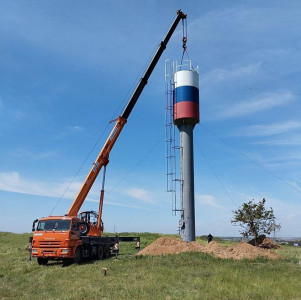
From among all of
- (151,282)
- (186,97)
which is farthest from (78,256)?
(186,97)

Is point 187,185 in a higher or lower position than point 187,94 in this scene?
lower

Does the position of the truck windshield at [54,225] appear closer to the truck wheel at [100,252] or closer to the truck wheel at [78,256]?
the truck wheel at [78,256]

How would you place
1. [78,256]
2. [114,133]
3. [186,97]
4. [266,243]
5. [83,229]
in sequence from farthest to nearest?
[266,243] < [186,97] < [114,133] < [83,229] < [78,256]

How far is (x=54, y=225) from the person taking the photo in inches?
779

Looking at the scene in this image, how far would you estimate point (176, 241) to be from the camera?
25.9 metres

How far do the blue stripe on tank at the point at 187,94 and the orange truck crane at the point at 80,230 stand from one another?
3.58 meters

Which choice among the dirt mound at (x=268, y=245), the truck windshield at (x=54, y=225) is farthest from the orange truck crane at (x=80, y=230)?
the dirt mound at (x=268, y=245)

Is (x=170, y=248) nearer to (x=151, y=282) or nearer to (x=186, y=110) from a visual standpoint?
(x=186, y=110)

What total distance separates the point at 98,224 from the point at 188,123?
458 inches

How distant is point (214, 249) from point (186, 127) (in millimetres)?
10993

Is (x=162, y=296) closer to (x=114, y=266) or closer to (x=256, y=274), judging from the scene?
(x=256, y=274)

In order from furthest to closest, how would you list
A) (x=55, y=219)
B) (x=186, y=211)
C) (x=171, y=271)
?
(x=186, y=211)
(x=55, y=219)
(x=171, y=271)

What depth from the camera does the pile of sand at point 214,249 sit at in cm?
2162

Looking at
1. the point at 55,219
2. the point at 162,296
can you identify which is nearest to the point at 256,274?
the point at 162,296
